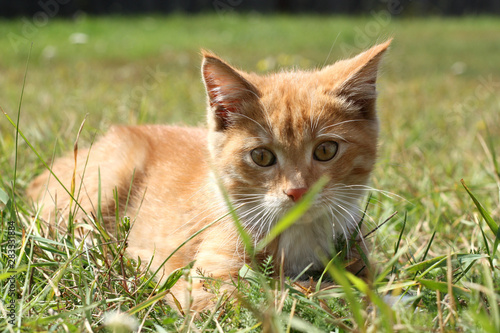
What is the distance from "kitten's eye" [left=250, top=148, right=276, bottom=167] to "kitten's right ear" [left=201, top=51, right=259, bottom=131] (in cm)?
18

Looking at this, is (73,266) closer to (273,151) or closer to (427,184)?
(273,151)

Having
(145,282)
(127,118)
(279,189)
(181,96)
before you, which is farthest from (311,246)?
(181,96)

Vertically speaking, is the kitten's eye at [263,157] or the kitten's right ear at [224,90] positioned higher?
the kitten's right ear at [224,90]

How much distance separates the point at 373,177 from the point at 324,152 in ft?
3.15

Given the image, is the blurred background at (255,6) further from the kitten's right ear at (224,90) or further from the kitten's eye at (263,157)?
the kitten's eye at (263,157)

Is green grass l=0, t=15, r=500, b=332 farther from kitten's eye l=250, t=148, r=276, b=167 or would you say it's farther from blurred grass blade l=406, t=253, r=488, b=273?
kitten's eye l=250, t=148, r=276, b=167

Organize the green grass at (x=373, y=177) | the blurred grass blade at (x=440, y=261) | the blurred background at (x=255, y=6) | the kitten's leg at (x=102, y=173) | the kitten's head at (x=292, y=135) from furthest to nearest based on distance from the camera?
the blurred background at (x=255, y=6), the kitten's leg at (x=102, y=173), the kitten's head at (x=292, y=135), the blurred grass blade at (x=440, y=261), the green grass at (x=373, y=177)

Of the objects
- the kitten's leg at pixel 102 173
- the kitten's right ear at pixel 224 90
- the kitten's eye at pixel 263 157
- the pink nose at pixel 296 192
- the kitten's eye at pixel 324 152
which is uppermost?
the kitten's right ear at pixel 224 90

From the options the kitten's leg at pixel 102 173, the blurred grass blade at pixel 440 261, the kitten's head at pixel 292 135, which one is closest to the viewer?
the blurred grass blade at pixel 440 261

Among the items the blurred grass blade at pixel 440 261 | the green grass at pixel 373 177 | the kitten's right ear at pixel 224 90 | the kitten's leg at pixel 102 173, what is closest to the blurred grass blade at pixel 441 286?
the green grass at pixel 373 177

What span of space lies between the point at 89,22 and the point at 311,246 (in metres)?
9.35

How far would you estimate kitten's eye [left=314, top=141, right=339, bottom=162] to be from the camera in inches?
66.7

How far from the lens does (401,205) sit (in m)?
2.24

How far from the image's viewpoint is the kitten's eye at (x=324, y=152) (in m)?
1.70
